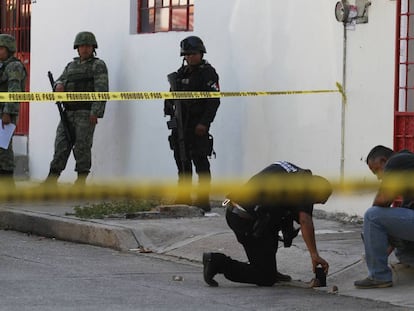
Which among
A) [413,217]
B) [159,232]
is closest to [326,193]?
[413,217]

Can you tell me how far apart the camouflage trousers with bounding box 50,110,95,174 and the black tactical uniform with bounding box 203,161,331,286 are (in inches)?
196

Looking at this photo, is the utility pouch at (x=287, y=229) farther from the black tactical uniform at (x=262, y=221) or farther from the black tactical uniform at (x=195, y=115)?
the black tactical uniform at (x=195, y=115)

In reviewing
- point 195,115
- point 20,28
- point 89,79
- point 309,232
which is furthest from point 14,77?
point 309,232

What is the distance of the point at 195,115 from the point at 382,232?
4132mm

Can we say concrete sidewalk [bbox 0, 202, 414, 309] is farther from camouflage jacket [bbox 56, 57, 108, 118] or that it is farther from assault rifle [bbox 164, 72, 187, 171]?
camouflage jacket [bbox 56, 57, 108, 118]

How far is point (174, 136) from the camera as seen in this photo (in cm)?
1198

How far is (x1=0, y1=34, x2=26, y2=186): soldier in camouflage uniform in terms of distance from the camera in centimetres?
1265

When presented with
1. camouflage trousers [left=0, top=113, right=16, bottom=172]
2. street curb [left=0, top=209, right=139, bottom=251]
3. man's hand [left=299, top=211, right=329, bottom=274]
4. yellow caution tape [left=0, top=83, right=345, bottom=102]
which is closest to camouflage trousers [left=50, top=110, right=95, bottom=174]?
camouflage trousers [left=0, top=113, right=16, bottom=172]

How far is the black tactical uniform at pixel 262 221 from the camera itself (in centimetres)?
827

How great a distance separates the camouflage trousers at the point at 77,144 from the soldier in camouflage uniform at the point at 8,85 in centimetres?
62

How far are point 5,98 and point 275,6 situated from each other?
3.14m

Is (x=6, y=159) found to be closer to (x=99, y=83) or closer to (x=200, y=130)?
(x=99, y=83)

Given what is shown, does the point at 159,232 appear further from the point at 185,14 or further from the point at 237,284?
the point at 185,14

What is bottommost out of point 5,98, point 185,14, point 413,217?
point 413,217
